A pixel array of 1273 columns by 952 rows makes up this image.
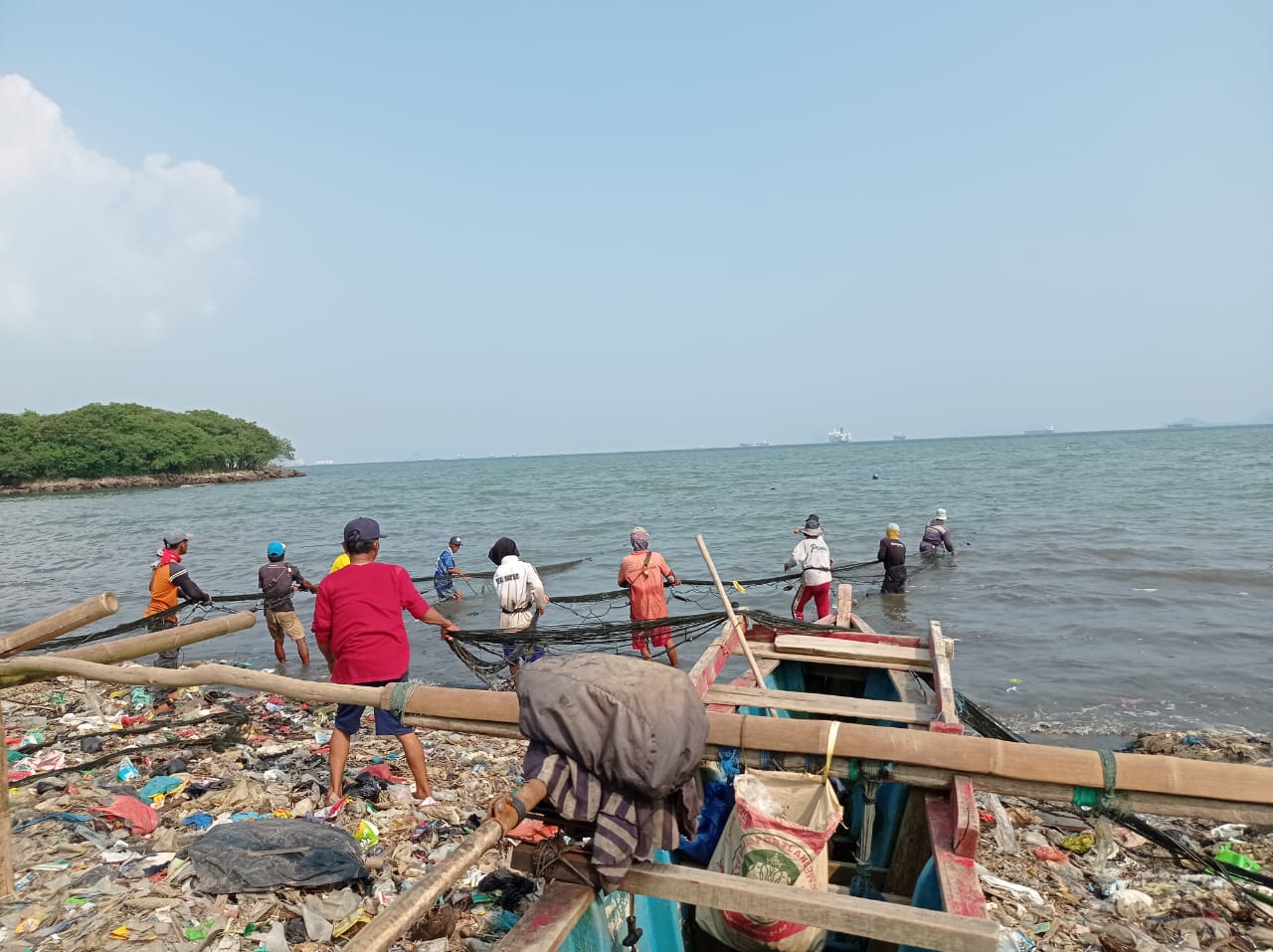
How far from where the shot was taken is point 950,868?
3.00 meters

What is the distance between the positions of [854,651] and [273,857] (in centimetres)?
480

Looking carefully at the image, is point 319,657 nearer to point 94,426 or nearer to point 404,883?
point 404,883

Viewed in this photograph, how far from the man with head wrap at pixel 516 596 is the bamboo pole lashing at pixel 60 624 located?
4481 millimetres

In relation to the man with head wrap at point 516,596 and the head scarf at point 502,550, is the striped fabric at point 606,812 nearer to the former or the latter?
the man with head wrap at point 516,596

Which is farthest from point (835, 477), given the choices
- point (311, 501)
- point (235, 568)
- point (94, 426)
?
point (94, 426)

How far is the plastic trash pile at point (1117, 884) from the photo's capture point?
399cm

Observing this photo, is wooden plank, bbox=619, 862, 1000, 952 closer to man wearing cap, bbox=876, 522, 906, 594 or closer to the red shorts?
the red shorts

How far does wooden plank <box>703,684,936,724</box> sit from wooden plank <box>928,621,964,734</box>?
109 millimetres

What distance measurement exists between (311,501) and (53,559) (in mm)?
28704

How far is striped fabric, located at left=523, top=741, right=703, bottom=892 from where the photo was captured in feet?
7.19

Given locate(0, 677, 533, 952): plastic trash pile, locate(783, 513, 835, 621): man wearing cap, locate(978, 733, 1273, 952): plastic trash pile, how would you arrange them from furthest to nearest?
locate(783, 513, 835, 621): man wearing cap → locate(978, 733, 1273, 952): plastic trash pile → locate(0, 677, 533, 952): plastic trash pile

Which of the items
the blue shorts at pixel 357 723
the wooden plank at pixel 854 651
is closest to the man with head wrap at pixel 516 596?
the wooden plank at pixel 854 651

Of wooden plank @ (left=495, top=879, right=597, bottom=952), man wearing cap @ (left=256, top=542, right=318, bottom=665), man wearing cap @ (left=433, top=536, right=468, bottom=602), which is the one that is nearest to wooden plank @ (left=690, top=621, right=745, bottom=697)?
wooden plank @ (left=495, top=879, right=597, bottom=952)

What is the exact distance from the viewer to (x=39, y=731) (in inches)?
278
